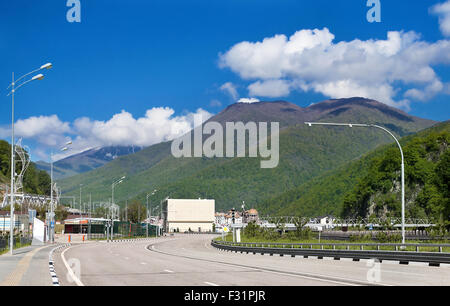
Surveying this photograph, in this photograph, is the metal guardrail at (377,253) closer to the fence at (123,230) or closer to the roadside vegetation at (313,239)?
the roadside vegetation at (313,239)

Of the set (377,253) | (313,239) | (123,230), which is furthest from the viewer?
(123,230)

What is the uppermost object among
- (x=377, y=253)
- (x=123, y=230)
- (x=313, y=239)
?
(x=377, y=253)

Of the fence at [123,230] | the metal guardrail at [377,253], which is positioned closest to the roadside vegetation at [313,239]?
the metal guardrail at [377,253]

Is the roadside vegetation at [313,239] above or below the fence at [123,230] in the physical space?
above

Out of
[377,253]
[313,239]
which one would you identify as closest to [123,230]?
[313,239]

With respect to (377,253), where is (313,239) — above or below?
below

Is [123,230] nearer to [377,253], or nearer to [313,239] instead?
[313,239]

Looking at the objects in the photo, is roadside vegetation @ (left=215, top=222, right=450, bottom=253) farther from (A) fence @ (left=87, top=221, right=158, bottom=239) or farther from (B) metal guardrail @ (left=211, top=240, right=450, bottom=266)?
(A) fence @ (left=87, top=221, right=158, bottom=239)

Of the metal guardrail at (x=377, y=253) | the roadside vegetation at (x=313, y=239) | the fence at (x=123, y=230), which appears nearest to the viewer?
the metal guardrail at (x=377, y=253)

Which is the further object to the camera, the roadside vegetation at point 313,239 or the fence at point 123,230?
the fence at point 123,230

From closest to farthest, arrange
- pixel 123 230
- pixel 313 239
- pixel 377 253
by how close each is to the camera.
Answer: pixel 377 253, pixel 313 239, pixel 123 230

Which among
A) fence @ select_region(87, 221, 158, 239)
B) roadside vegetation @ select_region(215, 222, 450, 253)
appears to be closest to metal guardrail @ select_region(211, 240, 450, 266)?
roadside vegetation @ select_region(215, 222, 450, 253)
